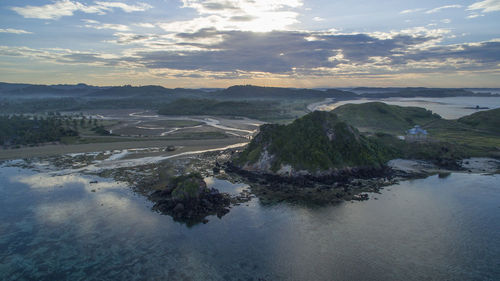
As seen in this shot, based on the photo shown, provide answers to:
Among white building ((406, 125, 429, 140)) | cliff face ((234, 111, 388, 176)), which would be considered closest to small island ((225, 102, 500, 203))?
cliff face ((234, 111, 388, 176))

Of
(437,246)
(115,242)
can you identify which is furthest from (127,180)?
(437,246)

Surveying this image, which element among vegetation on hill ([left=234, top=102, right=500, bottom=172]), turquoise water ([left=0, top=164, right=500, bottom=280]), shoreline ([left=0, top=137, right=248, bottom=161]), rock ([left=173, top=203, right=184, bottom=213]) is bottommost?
turquoise water ([left=0, top=164, right=500, bottom=280])

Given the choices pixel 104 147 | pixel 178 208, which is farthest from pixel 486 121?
pixel 104 147

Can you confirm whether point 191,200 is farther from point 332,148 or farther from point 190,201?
point 332,148

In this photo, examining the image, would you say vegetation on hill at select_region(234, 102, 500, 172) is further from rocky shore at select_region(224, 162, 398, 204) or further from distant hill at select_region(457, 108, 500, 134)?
→ distant hill at select_region(457, 108, 500, 134)

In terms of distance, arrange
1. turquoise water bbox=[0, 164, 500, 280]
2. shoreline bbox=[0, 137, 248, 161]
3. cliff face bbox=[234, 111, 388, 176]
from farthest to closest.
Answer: shoreline bbox=[0, 137, 248, 161], cliff face bbox=[234, 111, 388, 176], turquoise water bbox=[0, 164, 500, 280]

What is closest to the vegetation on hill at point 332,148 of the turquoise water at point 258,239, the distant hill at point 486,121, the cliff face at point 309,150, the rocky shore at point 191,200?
the cliff face at point 309,150

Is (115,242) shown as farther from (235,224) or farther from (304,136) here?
Answer: (304,136)
